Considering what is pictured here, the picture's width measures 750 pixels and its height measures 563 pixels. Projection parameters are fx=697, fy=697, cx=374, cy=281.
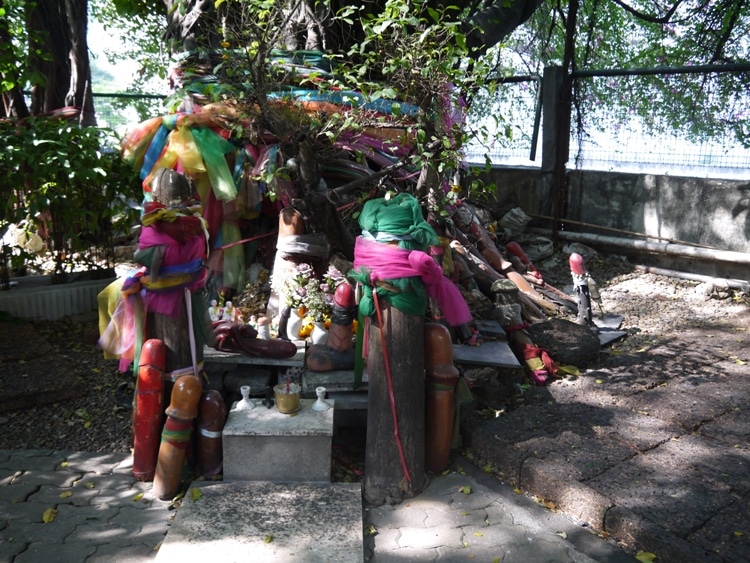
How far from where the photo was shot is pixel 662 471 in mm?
4547

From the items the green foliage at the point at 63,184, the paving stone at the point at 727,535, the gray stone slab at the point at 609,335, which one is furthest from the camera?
the gray stone slab at the point at 609,335

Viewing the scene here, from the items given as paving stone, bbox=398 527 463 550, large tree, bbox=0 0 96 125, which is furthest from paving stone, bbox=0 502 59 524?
large tree, bbox=0 0 96 125

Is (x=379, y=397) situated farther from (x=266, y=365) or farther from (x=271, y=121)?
(x=271, y=121)

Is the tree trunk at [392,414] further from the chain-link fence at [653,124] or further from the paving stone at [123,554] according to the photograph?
the chain-link fence at [653,124]

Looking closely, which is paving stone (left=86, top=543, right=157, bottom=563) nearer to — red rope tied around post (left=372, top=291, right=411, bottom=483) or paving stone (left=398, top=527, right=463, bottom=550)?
paving stone (left=398, top=527, right=463, bottom=550)

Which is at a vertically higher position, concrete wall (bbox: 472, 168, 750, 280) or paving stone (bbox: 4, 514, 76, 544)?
concrete wall (bbox: 472, 168, 750, 280)

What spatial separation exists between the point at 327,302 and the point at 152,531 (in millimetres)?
2483

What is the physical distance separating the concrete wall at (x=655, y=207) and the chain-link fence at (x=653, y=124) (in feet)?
1.19

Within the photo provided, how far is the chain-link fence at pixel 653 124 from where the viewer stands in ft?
30.8

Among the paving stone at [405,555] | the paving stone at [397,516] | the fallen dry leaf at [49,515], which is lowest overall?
the paving stone at [405,555]

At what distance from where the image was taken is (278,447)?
462 centimetres

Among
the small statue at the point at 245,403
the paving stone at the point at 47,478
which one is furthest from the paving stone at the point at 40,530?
the small statue at the point at 245,403

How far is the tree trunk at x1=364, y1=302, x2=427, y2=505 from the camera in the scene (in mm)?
4633

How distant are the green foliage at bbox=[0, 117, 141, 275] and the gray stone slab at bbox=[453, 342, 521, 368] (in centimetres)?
382
